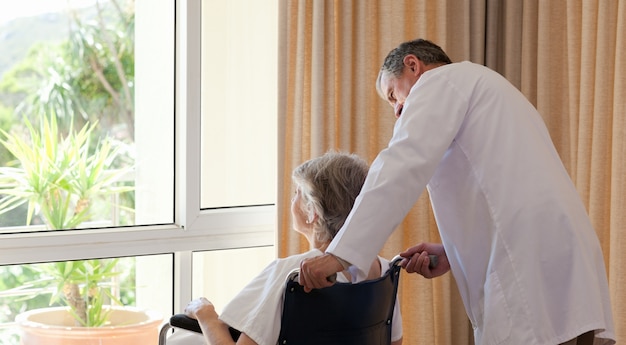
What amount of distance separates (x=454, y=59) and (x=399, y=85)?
1309mm

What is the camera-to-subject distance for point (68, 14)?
9.36 feet

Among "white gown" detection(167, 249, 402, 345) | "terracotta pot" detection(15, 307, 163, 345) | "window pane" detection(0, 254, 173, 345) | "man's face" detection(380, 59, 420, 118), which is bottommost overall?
"terracotta pot" detection(15, 307, 163, 345)

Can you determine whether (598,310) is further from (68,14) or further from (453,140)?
(68,14)

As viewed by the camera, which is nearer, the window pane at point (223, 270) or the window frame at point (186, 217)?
the window frame at point (186, 217)

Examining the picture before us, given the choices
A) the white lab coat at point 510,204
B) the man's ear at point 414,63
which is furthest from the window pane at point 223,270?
the white lab coat at point 510,204

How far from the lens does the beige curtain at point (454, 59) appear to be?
2859mm

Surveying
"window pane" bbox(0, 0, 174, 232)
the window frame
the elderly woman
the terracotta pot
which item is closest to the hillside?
"window pane" bbox(0, 0, 174, 232)

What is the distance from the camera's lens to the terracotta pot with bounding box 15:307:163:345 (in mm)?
2572

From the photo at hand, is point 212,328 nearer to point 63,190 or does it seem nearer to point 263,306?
point 263,306

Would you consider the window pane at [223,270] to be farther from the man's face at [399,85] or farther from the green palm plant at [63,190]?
the man's face at [399,85]

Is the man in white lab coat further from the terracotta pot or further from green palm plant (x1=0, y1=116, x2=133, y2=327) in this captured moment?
green palm plant (x1=0, y1=116, x2=133, y2=327)

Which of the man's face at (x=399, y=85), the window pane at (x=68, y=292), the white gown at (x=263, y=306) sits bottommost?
the window pane at (x=68, y=292)

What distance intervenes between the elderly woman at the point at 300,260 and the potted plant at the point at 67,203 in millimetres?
834

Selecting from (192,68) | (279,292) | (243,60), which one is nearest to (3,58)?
(192,68)
